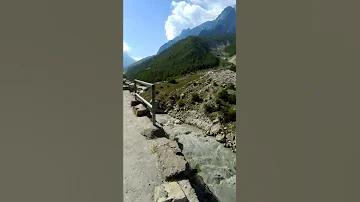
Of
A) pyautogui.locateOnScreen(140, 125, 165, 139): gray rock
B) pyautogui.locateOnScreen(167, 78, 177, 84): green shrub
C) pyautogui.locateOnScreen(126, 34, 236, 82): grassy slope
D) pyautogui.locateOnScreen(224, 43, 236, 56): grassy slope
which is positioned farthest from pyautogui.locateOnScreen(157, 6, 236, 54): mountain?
pyautogui.locateOnScreen(140, 125, 165, 139): gray rock

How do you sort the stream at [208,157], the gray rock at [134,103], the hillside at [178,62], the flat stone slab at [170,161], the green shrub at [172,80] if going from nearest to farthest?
the flat stone slab at [170,161], the stream at [208,157], the hillside at [178,62], the green shrub at [172,80], the gray rock at [134,103]

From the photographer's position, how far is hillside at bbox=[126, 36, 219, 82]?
8.81 ft

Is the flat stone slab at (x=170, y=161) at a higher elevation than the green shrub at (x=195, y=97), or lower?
lower

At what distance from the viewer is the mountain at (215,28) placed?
271 centimetres

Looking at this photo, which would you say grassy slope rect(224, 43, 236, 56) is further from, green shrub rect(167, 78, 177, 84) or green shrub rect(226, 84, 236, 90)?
green shrub rect(167, 78, 177, 84)

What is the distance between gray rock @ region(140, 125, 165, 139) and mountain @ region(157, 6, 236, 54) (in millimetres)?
809

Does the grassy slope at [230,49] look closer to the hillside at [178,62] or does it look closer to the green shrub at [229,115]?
the hillside at [178,62]

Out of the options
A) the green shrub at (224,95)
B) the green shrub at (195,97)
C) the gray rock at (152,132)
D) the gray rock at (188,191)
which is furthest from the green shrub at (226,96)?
the gray rock at (188,191)

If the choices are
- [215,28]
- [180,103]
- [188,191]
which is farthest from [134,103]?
[188,191]

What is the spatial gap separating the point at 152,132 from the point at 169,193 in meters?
0.94

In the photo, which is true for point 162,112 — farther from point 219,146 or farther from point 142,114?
point 219,146

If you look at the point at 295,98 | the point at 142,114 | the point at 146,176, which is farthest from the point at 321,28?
the point at 142,114

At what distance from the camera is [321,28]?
1.23 metres

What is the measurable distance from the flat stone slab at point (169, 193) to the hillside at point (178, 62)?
4.17 feet
